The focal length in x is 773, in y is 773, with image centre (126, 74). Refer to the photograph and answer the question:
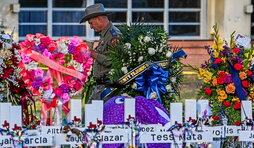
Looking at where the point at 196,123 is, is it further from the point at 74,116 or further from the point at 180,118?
the point at 74,116

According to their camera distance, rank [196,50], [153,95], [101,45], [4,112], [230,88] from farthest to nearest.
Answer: [196,50] → [101,45] → [230,88] → [153,95] → [4,112]

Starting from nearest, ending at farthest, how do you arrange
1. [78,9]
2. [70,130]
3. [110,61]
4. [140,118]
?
[70,130], [140,118], [110,61], [78,9]

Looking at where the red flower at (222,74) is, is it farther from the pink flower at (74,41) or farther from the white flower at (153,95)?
the pink flower at (74,41)

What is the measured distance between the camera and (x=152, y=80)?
7.13 metres

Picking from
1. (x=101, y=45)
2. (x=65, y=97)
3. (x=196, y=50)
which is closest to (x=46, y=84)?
(x=65, y=97)

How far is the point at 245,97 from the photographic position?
24.1 feet

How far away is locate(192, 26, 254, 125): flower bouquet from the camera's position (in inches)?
288

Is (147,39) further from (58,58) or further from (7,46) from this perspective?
(7,46)

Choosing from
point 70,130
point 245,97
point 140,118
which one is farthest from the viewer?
point 245,97

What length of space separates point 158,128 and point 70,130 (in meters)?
0.72

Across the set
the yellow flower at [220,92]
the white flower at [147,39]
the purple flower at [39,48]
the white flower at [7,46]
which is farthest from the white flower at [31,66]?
the yellow flower at [220,92]

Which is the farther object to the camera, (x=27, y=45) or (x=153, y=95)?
(x=27, y=45)

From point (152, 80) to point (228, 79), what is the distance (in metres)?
0.76

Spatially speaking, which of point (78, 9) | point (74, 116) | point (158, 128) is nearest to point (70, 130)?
point (74, 116)
